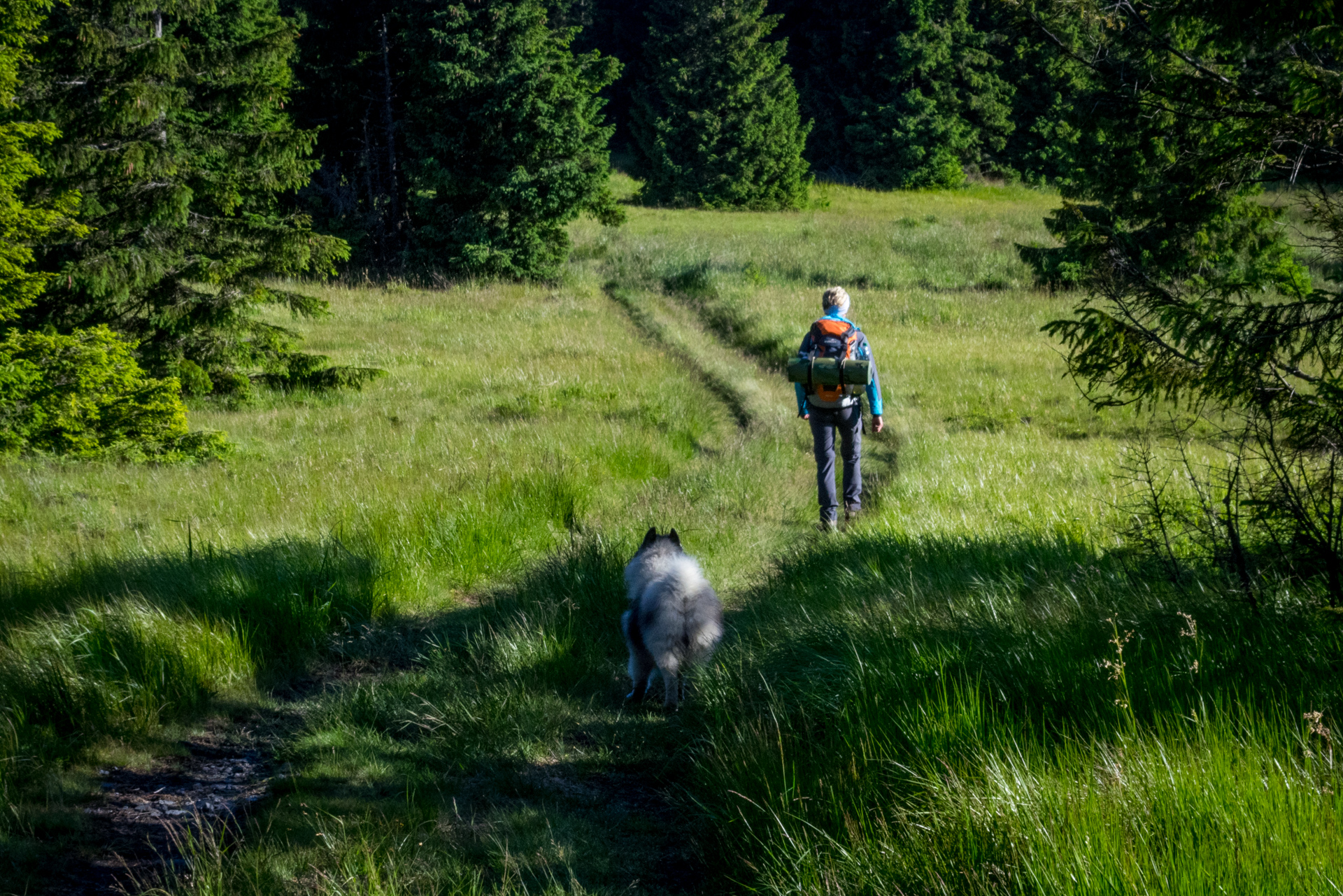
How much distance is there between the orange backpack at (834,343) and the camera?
27.5 ft

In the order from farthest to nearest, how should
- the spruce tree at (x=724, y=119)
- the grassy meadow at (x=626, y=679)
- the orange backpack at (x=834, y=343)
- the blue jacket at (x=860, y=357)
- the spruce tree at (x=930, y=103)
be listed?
the spruce tree at (x=930, y=103)
the spruce tree at (x=724, y=119)
the blue jacket at (x=860, y=357)
the orange backpack at (x=834, y=343)
the grassy meadow at (x=626, y=679)

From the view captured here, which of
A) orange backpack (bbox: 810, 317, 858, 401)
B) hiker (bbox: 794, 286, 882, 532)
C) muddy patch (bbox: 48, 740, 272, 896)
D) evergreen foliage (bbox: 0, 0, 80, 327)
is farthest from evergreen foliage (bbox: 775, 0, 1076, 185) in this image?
muddy patch (bbox: 48, 740, 272, 896)

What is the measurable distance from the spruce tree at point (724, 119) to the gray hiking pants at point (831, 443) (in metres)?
46.1

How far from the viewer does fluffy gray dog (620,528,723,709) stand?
17.4ft

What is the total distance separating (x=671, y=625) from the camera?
5289 mm

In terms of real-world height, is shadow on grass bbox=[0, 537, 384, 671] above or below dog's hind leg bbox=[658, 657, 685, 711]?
above

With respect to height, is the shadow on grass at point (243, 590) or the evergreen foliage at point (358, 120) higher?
the evergreen foliage at point (358, 120)

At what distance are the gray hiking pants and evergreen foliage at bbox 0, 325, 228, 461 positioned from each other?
25.3 feet

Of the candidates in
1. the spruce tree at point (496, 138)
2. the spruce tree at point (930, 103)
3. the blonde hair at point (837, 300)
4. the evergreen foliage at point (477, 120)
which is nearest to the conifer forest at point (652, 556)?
the blonde hair at point (837, 300)

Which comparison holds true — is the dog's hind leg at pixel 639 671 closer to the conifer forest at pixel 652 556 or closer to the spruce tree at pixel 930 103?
the conifer forest at pixel 652 556

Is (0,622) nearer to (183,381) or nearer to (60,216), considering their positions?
(60,216)

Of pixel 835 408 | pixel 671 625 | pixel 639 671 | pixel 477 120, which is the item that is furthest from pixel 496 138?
pixel 671 625

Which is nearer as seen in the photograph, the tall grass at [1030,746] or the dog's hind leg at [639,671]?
the tall grass at [1030,746]

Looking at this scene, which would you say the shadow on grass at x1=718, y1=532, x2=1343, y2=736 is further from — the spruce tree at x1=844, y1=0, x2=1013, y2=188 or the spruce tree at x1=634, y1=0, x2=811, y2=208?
the spruce tree at x1=844, y1=0, x2=1013, y2=188
